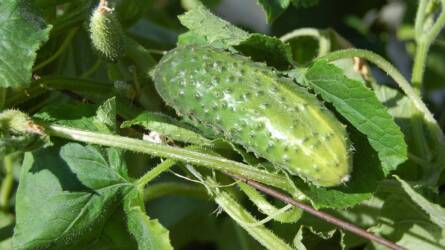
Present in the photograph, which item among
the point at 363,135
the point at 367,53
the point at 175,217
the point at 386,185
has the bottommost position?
the point at 175,217

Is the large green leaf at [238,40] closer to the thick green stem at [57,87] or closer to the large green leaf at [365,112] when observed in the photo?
the large green leaf at [365,112]

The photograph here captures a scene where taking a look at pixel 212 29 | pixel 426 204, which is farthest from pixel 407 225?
pixel 212 29

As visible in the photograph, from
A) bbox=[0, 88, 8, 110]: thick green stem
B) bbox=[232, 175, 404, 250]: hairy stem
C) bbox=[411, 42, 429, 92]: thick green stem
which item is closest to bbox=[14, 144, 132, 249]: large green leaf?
bbox=[0, 88, 8, 110]: thick green stem

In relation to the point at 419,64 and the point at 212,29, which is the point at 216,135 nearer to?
the point at 212,29

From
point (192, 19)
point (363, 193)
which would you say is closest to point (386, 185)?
point (363, 193)

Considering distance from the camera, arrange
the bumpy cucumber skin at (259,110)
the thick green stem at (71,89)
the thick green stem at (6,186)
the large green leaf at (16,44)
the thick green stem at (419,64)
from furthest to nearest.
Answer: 1. the thick green stem at (6,186)
2. the thick green stem at (419,64)
3. the thick green stem at (71,89)
4. the large green leaf at (16,44)
5. the bumpy cucumber skin at (259,110)

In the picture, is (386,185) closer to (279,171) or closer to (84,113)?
(279,171)

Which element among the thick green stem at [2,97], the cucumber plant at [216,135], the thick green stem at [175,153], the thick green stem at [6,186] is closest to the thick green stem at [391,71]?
the cucumber plant at [216,135]
